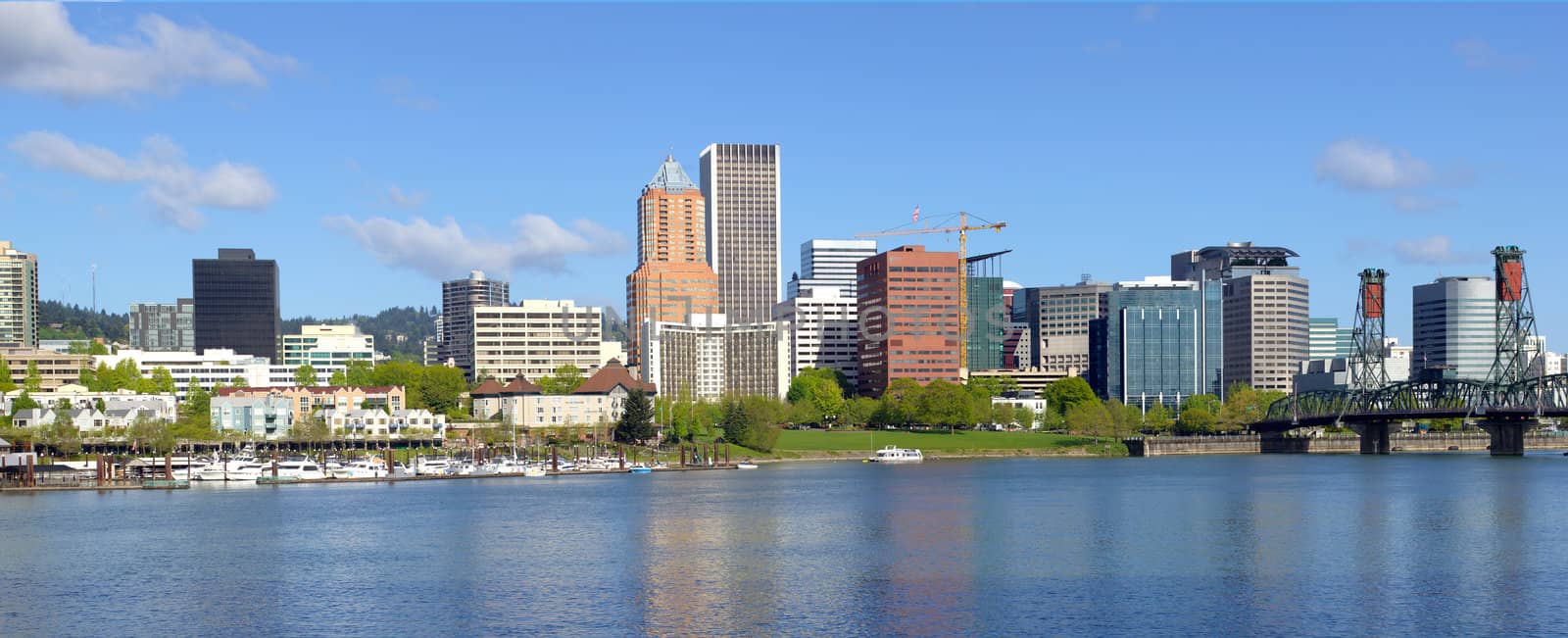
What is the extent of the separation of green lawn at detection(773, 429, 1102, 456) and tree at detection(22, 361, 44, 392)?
9039 cm

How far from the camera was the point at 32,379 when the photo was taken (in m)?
180

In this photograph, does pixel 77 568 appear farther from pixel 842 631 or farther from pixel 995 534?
pixel 995 534

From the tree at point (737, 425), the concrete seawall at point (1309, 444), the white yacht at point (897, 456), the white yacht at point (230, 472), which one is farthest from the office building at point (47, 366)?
the concrete seawall at point (1309, 444)

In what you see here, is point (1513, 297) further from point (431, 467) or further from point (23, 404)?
point (23, 404)

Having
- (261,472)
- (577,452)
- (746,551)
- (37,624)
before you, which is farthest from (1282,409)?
(37,624)

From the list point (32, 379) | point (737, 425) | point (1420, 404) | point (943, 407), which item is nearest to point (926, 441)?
point (943, 407)

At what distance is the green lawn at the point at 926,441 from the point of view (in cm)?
16712

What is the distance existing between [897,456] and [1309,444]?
195ft

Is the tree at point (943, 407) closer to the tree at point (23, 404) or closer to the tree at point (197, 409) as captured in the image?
the tree at point (197, 409)

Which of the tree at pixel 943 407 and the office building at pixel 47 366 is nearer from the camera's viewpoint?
the tree at pixel 943 407

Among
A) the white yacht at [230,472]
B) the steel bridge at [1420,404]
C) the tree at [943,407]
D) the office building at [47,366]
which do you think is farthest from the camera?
the office building at [47,366]

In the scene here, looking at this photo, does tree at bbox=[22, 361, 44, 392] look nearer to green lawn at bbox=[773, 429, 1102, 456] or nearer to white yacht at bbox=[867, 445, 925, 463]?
green lawn at bbox=[773, 429, 1102, 456]

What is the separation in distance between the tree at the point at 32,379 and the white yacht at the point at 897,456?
98.7 meters

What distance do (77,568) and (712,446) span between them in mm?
91807
